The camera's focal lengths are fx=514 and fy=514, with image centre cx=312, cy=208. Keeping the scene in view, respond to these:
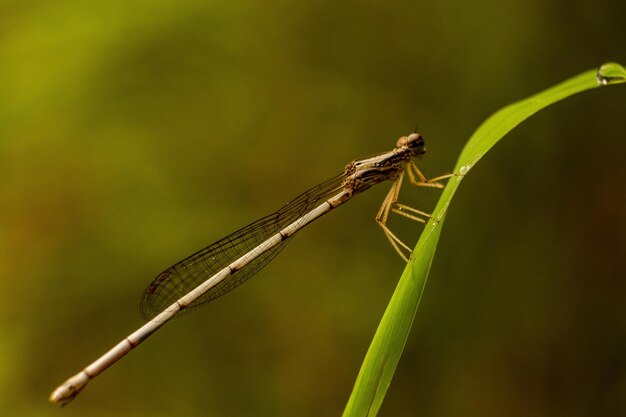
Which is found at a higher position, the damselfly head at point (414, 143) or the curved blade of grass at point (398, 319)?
the damselfly head at point (414, 143)

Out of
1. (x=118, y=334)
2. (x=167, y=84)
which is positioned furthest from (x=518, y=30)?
(x=118, y=334)

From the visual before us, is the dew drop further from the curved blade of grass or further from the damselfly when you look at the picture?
the damselfly

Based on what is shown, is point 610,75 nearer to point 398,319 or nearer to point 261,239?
point 398,319

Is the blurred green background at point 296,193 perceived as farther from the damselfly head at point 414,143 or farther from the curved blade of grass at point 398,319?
the curved blade of grass at point 398,319

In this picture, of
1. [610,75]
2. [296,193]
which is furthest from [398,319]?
[296,193]

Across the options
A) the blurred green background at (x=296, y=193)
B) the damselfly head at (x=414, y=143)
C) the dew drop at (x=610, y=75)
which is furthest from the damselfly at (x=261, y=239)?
the dew drop at (x=610, y=75)

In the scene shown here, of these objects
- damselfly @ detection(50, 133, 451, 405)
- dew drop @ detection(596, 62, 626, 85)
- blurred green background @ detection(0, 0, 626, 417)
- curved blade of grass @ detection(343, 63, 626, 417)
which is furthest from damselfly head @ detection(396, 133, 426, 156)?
dew drop @ detection(596, 62, 626, 85)

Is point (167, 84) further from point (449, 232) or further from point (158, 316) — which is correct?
point (449, 232)
